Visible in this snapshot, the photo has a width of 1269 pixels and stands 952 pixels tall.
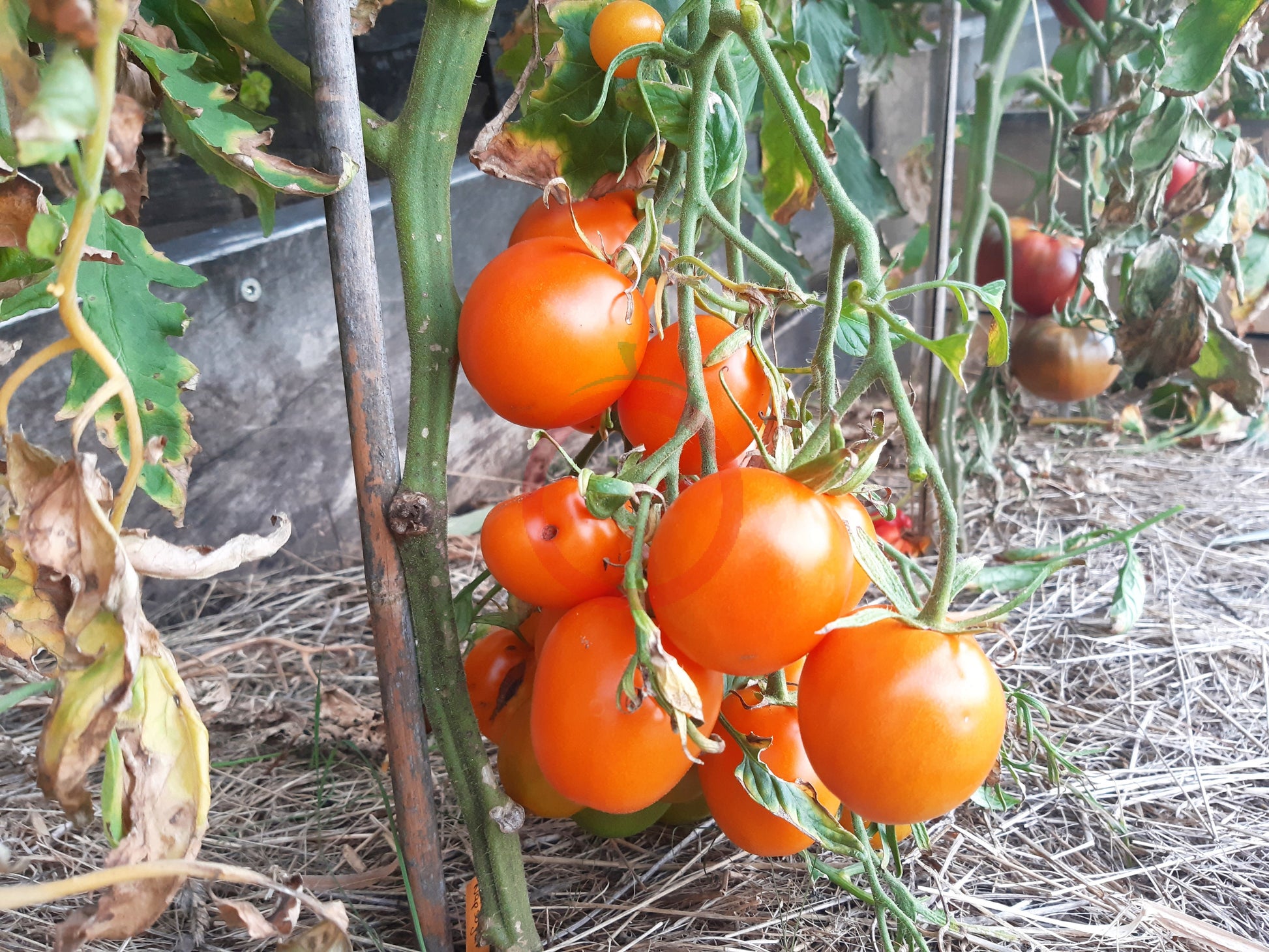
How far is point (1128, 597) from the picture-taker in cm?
111

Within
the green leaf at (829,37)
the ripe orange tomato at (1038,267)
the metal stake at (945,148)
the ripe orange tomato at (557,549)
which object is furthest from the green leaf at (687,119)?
the ripe orange tomato at (1038,267)

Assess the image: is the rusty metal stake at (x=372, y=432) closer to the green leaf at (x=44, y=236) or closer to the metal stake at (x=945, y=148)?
the green leaf at (x=44, y=236)

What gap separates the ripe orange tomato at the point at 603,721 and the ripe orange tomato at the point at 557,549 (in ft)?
0.09

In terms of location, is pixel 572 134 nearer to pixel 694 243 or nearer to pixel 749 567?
pixel 694 243

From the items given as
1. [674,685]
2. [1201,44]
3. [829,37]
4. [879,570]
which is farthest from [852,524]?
[829,37]

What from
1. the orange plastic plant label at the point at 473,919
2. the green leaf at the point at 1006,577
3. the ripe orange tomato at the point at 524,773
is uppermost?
the green leaf at the point at 1006,577

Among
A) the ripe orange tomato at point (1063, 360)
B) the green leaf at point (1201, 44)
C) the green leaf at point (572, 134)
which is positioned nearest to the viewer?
the green leaf at point (572, 134)

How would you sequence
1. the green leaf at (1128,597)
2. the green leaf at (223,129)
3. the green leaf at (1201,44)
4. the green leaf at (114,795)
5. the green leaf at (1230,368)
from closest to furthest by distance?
the green leaf at (114,795) < the green leaf at (223,129) < the green leaf at (1201,44) < the green leaf at (1128,597) < the green leaf at (1230,368)

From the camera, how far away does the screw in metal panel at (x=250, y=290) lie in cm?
118

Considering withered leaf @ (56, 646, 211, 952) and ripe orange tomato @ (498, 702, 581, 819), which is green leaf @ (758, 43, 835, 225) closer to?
ripe orange tomato @ (498, 702, 581, 819)

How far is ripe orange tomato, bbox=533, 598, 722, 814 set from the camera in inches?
20.3

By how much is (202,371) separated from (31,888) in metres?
0.89

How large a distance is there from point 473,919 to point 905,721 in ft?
1.24

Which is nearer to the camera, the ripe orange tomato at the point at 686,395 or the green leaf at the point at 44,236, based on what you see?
the green leaf at the point at 44,236
